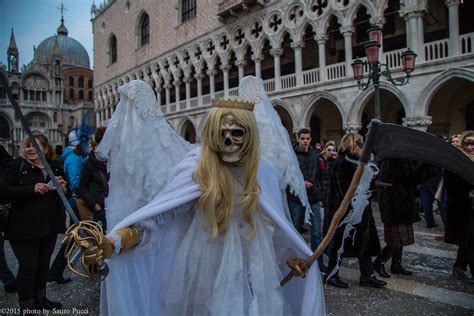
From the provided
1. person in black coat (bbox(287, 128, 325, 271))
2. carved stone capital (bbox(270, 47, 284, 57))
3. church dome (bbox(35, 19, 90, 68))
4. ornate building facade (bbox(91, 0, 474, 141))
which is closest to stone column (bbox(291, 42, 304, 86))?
ornate building facade (bbox(91, 0, 474, 141))

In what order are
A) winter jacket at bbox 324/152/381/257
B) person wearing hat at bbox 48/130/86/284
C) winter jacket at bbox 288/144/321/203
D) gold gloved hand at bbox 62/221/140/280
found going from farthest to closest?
winter jacket at bbox 288/144/321/203 < person wearing hat at bbox 48/130/86/284 < winter jacket at bbox 324/152/381/257 < gold gloved hand at bbox 62/221/140/280

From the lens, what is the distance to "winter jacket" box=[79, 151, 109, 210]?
Answer: 392 cm

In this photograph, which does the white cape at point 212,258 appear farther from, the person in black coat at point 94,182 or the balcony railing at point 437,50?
the balcony railing at point 437,50

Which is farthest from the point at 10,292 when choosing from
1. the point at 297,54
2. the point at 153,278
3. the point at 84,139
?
the point at 297,54

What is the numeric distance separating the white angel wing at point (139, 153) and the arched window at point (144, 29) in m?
25.8

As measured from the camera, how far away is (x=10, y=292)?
3.78 metres

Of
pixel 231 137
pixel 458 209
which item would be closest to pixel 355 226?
pixel 458 209

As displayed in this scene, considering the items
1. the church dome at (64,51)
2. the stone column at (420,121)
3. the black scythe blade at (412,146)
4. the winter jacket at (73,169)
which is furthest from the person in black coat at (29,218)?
the church dome at (64,51)

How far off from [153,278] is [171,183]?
56 centimetres

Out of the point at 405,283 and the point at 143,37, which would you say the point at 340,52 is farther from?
the point at 143,37

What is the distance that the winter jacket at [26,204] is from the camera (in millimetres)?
2926

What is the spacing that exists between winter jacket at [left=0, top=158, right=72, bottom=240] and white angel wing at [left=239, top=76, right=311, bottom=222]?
200 cm

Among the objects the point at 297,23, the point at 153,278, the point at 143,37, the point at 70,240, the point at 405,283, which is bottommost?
the point at 405,283

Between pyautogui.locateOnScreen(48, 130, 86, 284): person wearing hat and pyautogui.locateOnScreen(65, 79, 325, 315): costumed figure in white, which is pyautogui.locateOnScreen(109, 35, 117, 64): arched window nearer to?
pyautogui.locateOnScreen(48, 130, 86, 284): person wearing hat
